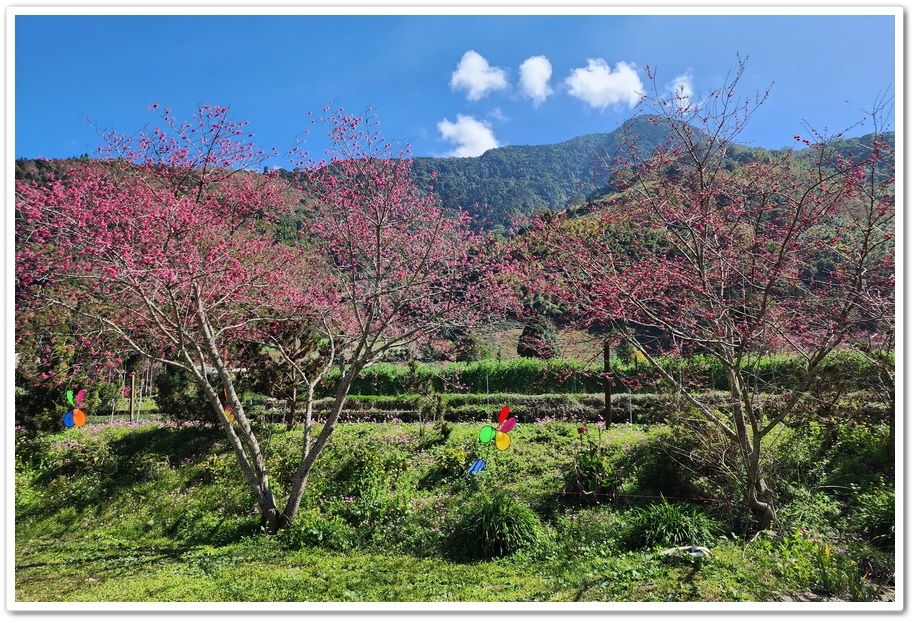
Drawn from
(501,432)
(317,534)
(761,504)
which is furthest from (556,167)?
(317,534)

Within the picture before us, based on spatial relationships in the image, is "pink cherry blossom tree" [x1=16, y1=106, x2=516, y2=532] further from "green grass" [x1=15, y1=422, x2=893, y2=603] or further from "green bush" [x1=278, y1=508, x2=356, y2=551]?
"green grass" [x1=15, y1=422, x2=893, y2=603]

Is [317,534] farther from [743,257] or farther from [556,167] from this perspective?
[556,167]

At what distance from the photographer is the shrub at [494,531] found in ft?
15.0

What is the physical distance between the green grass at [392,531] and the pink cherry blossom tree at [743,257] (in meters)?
0.96

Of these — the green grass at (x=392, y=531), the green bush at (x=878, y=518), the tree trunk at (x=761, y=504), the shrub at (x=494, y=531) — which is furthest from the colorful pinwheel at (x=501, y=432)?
the green bush at (x=878, y=518)

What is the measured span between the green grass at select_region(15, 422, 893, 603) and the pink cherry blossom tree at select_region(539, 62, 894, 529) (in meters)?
0.96

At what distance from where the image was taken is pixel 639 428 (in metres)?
8.02

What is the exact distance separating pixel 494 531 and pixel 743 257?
3.54 metres

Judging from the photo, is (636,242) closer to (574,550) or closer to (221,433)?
(574,550)

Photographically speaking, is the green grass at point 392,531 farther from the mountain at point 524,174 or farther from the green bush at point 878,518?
the mountain at point 524,174

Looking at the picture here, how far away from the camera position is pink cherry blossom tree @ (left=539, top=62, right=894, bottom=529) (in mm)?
3896

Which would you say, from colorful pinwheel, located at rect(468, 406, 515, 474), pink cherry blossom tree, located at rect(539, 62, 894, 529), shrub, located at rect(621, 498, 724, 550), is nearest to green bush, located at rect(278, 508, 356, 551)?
colorful pinwheel, located at rect(468, 406, 515, 474)
